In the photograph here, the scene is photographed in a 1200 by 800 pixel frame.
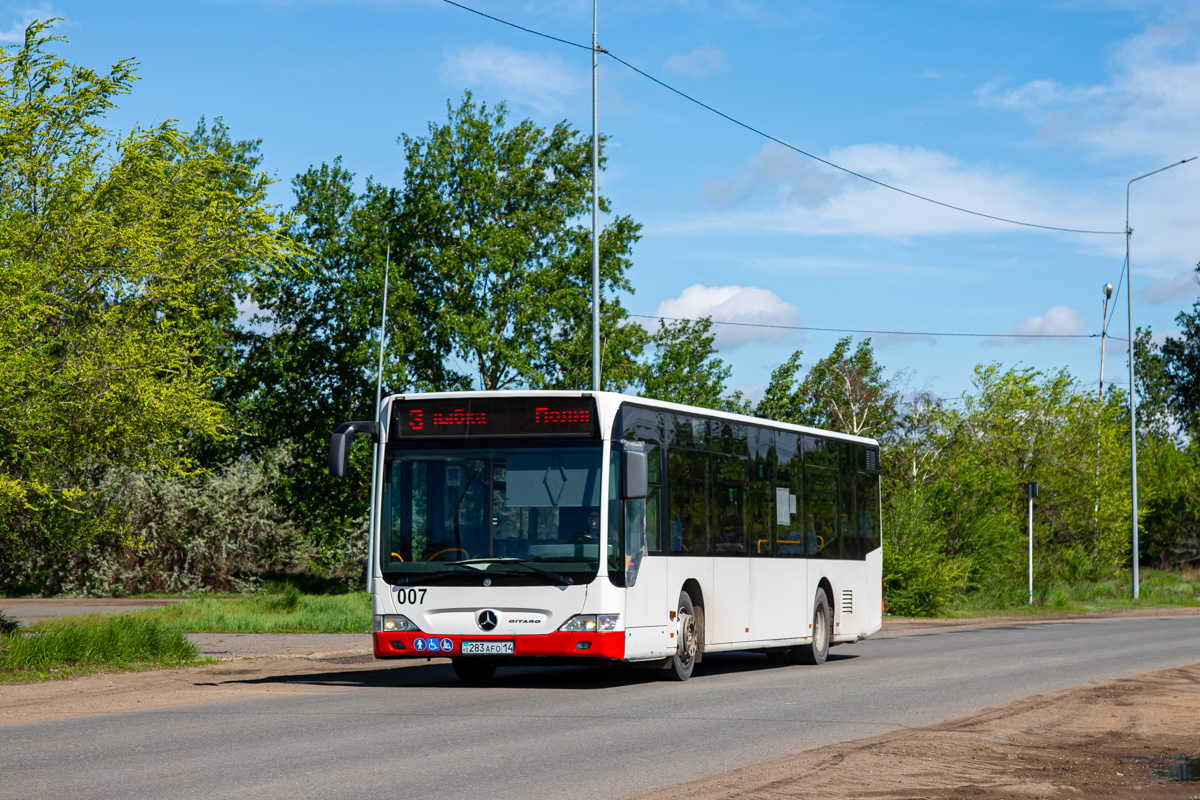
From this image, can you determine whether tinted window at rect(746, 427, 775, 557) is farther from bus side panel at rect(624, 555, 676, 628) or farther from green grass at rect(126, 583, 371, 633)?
green grass at rect(126, 583, 371, 633)

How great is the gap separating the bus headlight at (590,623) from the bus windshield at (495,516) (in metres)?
0.38

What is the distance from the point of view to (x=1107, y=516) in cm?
4941

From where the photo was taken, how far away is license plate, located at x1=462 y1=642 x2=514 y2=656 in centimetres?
1433

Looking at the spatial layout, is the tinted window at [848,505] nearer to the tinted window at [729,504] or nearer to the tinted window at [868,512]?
the tinted window at [868,512]

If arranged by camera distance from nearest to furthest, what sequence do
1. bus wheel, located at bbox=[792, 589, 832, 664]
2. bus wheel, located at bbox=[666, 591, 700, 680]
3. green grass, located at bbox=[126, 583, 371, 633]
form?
bus wheel, located at bbox=[666, 591, 700, 680] < bus wheel, located at bbox=[792, 589, 832, 664] < green grass, located at bbox=[126, 583, 371, 633]

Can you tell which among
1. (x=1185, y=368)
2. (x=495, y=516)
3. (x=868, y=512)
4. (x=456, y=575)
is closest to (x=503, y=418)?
(x=495, y=516)

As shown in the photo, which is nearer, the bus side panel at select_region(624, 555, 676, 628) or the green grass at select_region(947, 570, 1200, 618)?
the bus side panel at select_region(624, 555, 676, 628)

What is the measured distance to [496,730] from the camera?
1116 centimetres

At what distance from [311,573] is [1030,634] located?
3146 cm

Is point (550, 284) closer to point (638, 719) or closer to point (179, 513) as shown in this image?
point (179, 513)

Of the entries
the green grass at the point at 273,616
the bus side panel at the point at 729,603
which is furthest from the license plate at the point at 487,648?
the green grass at the point at 273,616

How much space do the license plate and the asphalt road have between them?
1.43 ft

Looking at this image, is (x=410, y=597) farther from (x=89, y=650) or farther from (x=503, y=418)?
(x=89, y=650)

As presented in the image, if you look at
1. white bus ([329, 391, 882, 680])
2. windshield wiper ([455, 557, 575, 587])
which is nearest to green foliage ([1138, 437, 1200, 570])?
white bus ([329, 391, 882, 680])
